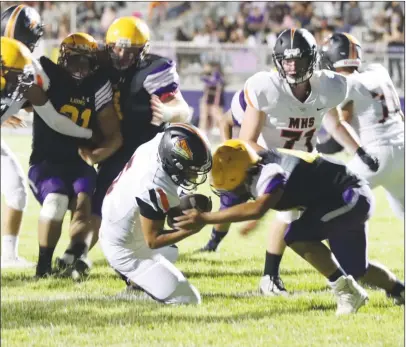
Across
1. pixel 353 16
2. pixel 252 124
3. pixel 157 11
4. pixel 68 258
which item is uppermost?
pixel 252 124

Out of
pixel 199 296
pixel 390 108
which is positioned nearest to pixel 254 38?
pixel 390 108

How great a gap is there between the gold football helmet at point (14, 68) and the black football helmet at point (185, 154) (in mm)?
985

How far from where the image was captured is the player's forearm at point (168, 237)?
155 inches

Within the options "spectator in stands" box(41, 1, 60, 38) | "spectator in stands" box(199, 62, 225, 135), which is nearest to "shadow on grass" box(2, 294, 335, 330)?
"spectator in stands" box(199, 62, 225, 135)

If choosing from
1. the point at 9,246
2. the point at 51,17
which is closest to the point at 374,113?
the point at 9,246

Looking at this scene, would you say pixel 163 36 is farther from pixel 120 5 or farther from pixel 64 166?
pixel 64 166

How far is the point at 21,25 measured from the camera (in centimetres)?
512

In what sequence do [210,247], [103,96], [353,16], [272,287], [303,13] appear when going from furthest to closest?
[303,13] → [353,16] → [210,247] → [103,96] → [272,287]

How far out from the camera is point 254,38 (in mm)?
16688

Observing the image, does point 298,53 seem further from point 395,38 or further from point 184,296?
point 395,38

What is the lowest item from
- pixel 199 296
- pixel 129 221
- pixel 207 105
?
pixel 207 105

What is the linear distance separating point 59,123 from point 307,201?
1.57m

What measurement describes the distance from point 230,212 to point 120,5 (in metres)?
15.3

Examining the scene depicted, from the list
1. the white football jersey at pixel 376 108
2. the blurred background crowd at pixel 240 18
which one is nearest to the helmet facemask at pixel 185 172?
the white football jersey at pixel 376 108
